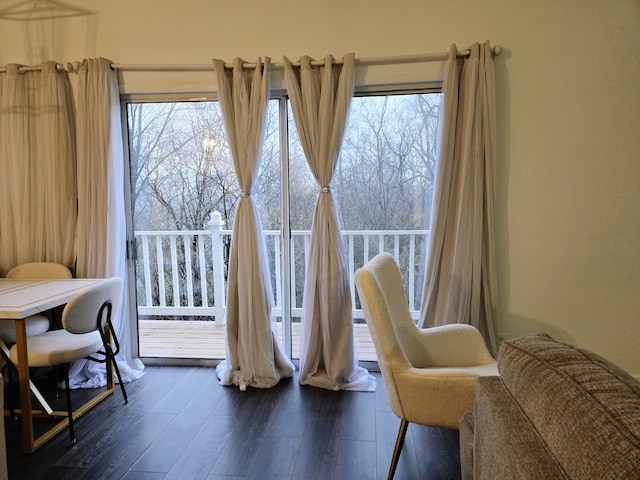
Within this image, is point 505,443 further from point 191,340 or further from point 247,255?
point 191,340

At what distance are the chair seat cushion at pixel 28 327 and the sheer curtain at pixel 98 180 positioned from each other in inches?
14.6

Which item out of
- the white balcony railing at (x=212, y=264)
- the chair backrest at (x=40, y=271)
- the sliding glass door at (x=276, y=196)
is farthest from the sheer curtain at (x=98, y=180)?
the white balcony railing at (x=212, y=264)

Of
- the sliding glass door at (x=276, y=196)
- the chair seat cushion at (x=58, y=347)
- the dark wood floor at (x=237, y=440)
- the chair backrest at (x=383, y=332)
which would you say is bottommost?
the dark wood floor at (x=237, y=440)

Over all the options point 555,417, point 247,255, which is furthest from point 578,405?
point 247,255

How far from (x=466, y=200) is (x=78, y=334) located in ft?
7.83

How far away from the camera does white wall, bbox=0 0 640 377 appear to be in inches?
93.3

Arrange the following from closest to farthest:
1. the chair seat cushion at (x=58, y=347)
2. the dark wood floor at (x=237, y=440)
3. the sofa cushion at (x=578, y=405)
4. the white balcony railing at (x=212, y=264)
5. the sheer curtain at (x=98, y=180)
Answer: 1. the sofa cushion at (x=578, y=405)
2. the dark wood floor at (x=237, y=440)
3. the chair seat cushion at (x=58, y=347)
4. the sheer curtain at (x=98, y=180)
5. the white balcony railing at (x=212, y=264)

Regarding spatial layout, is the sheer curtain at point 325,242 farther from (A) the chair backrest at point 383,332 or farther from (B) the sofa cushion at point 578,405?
(B) the sofa cushion at point 578,405

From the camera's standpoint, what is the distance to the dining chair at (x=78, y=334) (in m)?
1.95

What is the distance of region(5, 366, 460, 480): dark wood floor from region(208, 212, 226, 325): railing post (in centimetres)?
75

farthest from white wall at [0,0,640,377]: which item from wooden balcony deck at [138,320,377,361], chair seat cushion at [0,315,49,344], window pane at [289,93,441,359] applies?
chair seat cushion at [0,315,49,344]

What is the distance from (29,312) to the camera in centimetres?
183

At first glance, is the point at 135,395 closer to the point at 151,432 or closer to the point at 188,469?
the point at 151,432

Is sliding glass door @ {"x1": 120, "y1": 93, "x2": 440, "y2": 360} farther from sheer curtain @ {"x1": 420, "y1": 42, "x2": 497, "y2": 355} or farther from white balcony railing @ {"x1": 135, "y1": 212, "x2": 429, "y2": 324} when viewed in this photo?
sheer curtain @ {"x1": 420, "y1": 42, "x2": 497, "y2": 355}
